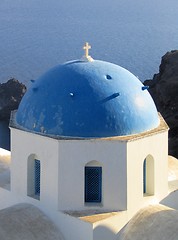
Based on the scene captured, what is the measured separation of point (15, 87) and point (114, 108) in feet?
107

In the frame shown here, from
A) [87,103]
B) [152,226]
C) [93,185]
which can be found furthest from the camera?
[93,185]

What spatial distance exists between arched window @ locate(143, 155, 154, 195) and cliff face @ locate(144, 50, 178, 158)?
20.4 metres

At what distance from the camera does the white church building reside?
982 cm

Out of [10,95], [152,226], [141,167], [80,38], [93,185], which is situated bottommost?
[10,95]

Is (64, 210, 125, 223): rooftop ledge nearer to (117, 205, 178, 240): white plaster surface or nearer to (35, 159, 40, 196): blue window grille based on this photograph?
(117, 205, 178, 240): white plaster surface

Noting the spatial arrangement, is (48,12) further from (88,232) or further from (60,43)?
(88,232)

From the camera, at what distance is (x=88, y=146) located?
9.80 m

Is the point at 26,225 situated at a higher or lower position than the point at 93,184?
lower

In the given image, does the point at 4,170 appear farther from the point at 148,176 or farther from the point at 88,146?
the point at 148,176

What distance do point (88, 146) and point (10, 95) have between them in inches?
1314

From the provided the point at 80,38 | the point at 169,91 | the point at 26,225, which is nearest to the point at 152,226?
the point at 26,225

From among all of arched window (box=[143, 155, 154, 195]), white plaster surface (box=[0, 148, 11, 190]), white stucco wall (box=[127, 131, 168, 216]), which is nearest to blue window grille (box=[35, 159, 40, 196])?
white plaster surface (box=[0, 148, 11, 190])

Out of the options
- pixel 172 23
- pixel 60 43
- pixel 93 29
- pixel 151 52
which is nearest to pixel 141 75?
pixel 151 52

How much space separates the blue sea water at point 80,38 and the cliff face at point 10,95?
1639mm
